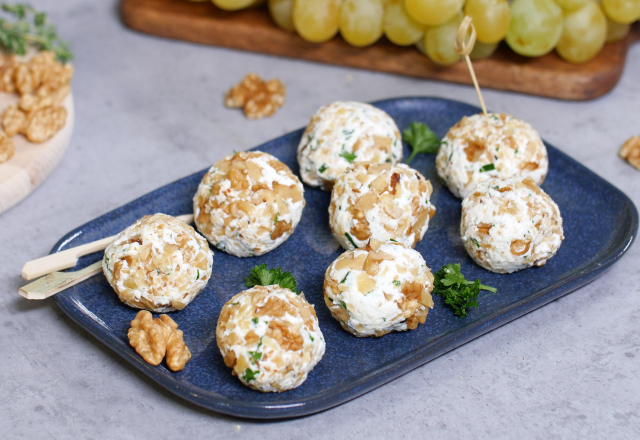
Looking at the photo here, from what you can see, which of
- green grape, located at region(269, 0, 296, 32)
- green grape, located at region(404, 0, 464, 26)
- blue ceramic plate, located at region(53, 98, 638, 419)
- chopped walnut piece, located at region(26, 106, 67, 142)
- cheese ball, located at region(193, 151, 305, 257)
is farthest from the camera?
green grape, located at region(269, 0, 296, 32)

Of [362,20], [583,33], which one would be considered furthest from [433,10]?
[583,33]

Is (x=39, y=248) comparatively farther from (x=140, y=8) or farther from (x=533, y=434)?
(x=533, y=434)

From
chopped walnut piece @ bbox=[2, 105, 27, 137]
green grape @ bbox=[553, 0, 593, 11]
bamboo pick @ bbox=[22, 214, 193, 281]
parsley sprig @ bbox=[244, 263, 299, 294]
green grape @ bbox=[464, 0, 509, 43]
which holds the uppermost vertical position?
green grape @ bbox=[553, 0, 593, 11]

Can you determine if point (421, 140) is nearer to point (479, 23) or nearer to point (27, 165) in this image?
point (479, 23)

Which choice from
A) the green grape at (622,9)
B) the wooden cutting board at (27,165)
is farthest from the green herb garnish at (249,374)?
the green grape at (622,9)

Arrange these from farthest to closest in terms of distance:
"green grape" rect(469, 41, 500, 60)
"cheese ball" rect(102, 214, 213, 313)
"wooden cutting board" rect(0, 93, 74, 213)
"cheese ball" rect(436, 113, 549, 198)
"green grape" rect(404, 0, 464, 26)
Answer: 1. "green grape" rect(469, 41, 500, 60)
2. "green grape" rect(404, 0, 464, 26)
3. "wooden cutting board" rect(0, 93, 74, 213)
4. "cheese ball" rect(436, 113, 549, 198)
5. "cheese ball" rect(102, 214, 213, 313)

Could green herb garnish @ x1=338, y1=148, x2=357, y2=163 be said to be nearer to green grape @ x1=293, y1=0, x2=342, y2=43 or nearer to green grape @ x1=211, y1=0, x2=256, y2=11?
green grape @ x1=293, y1=0, x2=342, y2=43

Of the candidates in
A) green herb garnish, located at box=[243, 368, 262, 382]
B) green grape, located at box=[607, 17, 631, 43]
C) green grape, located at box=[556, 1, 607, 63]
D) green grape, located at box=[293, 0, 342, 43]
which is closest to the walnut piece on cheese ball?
green herb garnish, located at box=[243, 368, 262, 382]
